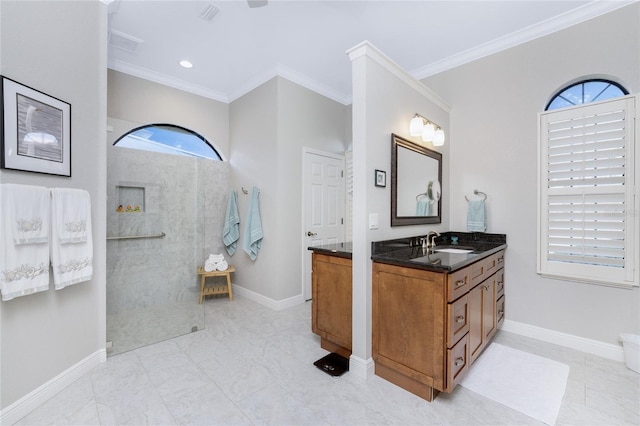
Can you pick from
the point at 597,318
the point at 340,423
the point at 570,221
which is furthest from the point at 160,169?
the point at 597,318

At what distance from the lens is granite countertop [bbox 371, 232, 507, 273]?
1.79 meters

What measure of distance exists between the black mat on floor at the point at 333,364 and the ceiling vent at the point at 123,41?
359cm

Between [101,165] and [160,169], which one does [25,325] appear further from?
[160,169]

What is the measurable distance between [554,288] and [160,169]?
408 cm

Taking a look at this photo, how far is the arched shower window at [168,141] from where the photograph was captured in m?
3.49

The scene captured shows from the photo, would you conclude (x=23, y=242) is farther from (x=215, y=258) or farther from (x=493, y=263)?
(x=493, y=263)

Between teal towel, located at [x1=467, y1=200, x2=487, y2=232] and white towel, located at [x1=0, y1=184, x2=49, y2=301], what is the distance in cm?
356

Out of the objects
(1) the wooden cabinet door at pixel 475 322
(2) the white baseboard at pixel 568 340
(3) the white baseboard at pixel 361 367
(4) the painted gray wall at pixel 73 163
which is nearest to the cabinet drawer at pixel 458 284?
(1) the wooden cabinet door at pixel 475 322

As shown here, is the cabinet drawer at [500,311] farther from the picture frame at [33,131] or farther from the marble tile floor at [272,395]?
the picture frame at [33,131]

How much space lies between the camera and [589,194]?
2.36m

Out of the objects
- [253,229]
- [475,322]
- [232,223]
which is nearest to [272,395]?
[475,322]

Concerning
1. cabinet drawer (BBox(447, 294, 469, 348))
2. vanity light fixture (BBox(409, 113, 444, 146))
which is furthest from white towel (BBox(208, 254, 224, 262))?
cabinet drawer (BBox(447, 294, 469, 348))

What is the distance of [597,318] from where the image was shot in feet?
7.79

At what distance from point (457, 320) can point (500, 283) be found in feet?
4.22
